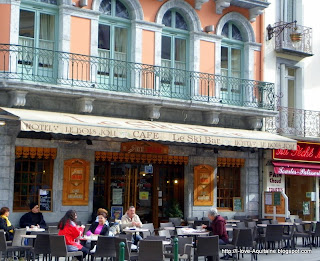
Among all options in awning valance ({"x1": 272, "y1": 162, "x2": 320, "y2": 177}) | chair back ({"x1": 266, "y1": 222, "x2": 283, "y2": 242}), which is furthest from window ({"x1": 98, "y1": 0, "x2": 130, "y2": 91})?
awning valance ({"x1": 272, "y1": 162, "x2": 320, "y2": 177})

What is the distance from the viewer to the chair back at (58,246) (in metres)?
12.2

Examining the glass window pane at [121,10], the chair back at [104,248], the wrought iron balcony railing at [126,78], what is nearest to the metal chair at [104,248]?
the chair back at [104,248]

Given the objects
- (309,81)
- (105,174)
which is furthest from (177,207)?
(309,81)

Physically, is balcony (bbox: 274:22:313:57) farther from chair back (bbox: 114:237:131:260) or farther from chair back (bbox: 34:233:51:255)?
chair back (bbox: 34:233:51:255)

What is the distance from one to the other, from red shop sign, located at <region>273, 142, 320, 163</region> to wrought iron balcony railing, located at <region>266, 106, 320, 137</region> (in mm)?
389

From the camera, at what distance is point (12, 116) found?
15.6 meters

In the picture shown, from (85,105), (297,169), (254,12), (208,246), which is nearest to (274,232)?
(208,246)

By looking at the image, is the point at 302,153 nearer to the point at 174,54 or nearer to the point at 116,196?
the point at 174,54

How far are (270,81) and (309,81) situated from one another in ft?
6.68

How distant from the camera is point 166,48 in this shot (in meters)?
20.0

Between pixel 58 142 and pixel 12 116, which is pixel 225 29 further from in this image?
pixel 12 116

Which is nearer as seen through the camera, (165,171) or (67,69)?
(67,69)

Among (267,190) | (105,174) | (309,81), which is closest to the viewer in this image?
(105,174)

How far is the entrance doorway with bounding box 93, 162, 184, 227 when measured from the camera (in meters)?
18.9
